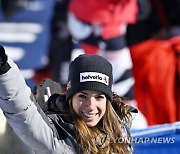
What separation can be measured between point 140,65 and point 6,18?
1071 mm

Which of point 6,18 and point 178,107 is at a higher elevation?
point 6,18

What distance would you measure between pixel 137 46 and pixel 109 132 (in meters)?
2.69

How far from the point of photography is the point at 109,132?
1.75 metres

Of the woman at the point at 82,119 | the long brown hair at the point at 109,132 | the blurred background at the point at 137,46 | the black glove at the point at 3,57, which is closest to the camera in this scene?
the black glove at the point at 3,57

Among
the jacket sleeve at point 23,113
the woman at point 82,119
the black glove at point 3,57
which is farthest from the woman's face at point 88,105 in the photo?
the black glove at point 3,57

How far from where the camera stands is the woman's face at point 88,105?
1.70 metres

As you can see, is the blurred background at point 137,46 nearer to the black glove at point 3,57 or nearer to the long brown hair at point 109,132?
the long brown hair at point 109,132

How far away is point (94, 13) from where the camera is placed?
170 inches

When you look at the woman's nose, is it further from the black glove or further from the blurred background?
the blurred background

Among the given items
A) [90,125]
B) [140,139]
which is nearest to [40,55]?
[140,139]

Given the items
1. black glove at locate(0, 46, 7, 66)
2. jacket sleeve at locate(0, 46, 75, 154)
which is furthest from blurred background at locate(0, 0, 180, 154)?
black glove at locate(0, 46, 7, 66)

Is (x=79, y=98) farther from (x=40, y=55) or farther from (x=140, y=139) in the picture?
(x=40, y=55)

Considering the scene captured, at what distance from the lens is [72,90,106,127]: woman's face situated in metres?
1.70

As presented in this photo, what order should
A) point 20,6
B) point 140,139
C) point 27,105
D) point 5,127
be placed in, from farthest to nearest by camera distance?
point 20,6, point 140,139, point 5,127, point 27,105
